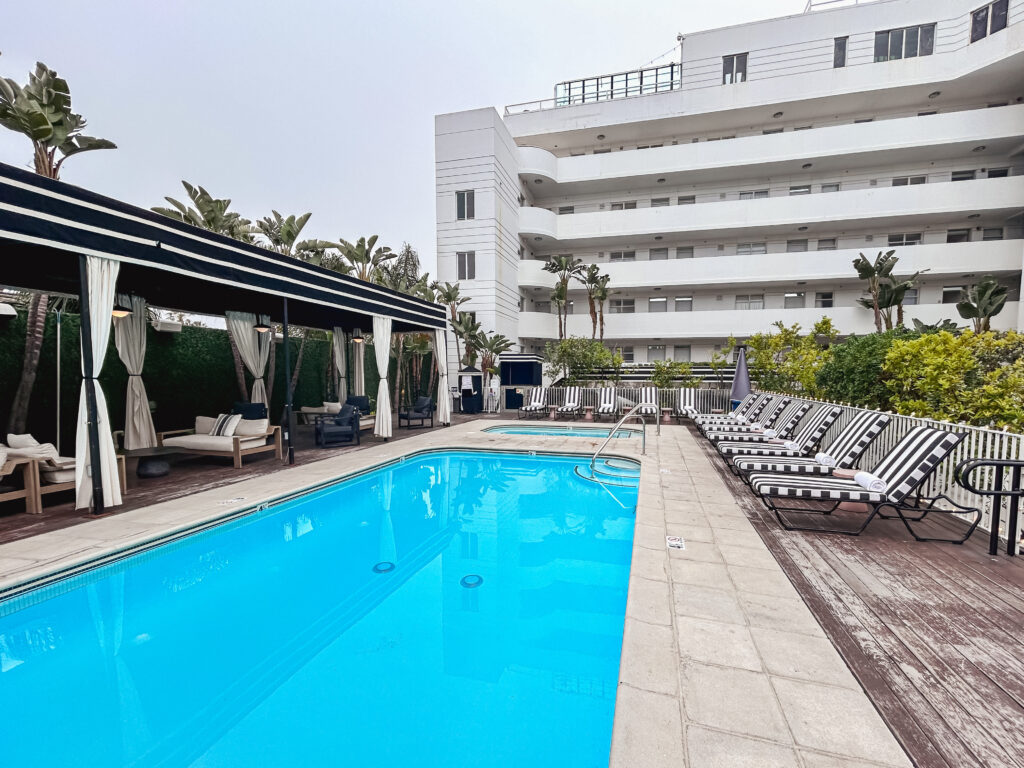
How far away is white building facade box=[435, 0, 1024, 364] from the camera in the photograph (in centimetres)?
1852

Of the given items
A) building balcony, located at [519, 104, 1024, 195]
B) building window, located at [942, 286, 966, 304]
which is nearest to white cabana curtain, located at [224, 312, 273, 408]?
building balcony, located at [519, 104, 1024, 195]

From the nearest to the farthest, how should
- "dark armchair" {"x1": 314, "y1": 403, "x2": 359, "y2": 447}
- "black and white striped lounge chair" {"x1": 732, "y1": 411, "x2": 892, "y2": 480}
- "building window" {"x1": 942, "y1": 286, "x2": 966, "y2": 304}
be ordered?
"black and white striped lounge chair" {"x1": 732, "y1": 411, "x2": 892, "y2": 480}, "dark armchair" {"x1": 314, "y1": 403, "x2": 359, "y2": 447}, "building window" {"x1": 942, "y1": 286, "x2": 966, "y2": 304}

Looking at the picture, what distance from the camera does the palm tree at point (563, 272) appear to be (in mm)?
20969

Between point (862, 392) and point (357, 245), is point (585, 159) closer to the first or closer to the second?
point (357, 245)

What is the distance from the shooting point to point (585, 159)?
21766 millimetres

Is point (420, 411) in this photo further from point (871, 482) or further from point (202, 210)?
point (871, 482)

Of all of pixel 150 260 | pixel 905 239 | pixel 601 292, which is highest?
pixel 905 239

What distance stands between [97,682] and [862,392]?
10.1 m

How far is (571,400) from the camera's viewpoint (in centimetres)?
1538

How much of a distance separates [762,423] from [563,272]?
45.2ft

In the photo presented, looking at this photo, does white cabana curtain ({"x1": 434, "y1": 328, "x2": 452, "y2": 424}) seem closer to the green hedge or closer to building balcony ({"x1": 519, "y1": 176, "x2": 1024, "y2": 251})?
the green hedge

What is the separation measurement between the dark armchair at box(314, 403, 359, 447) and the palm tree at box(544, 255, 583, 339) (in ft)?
42.8

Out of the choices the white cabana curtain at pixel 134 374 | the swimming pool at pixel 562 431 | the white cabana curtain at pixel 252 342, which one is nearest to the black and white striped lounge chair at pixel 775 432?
the swimming pool at pixel 562 431

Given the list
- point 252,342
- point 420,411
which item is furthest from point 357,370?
point 252,342
